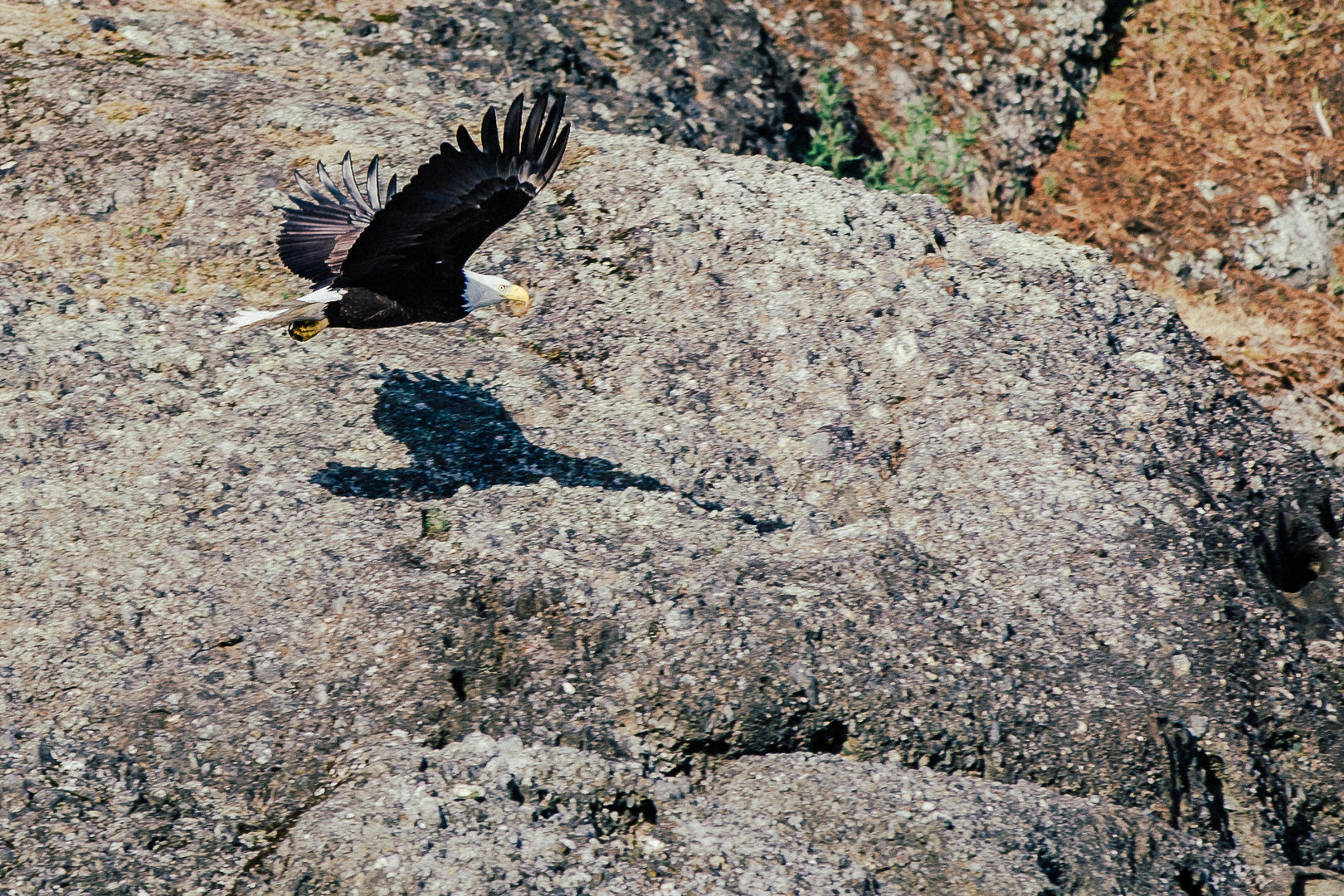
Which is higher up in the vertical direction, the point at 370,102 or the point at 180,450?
the point at 370,102

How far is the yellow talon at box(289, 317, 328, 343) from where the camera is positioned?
197 inches

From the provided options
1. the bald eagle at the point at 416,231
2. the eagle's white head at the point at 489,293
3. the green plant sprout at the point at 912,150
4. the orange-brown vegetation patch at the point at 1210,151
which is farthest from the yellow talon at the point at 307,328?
the orange-brown vegetation patch at the point at 1210,151

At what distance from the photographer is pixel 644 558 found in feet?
14.4

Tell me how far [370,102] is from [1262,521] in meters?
4.99

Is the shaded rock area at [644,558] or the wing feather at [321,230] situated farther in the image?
the wing feather at [321,230]

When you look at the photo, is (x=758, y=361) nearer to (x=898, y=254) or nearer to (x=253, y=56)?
(x=898, y=254)

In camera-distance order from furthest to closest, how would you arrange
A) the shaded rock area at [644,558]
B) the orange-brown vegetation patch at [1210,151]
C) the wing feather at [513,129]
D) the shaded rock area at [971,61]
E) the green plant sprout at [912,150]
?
1. the shaded rock area at [971,61]
2. the green plant sprout at [912,150]
3. the orange-brown vegetation patch at [1210,151]
4. the wing feather at [513,129]
5. the shaded rock area at [644,558]

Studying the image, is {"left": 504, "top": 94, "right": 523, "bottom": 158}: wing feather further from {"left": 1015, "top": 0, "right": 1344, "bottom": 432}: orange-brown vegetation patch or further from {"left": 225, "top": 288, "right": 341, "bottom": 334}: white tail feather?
{"left": 1015, "top": 0, "right": 1344, "bottom": 432}: orange-brown vegetation patch

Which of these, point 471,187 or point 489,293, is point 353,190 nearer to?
point 489,293

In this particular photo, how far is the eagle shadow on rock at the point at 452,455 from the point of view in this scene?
4746mm

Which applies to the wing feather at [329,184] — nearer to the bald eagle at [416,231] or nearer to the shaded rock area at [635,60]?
the bald eagle at [416,231]

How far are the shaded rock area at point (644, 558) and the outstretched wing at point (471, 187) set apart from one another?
0.78 m

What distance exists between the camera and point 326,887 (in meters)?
3.39

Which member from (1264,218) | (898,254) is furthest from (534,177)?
(1264,218)
